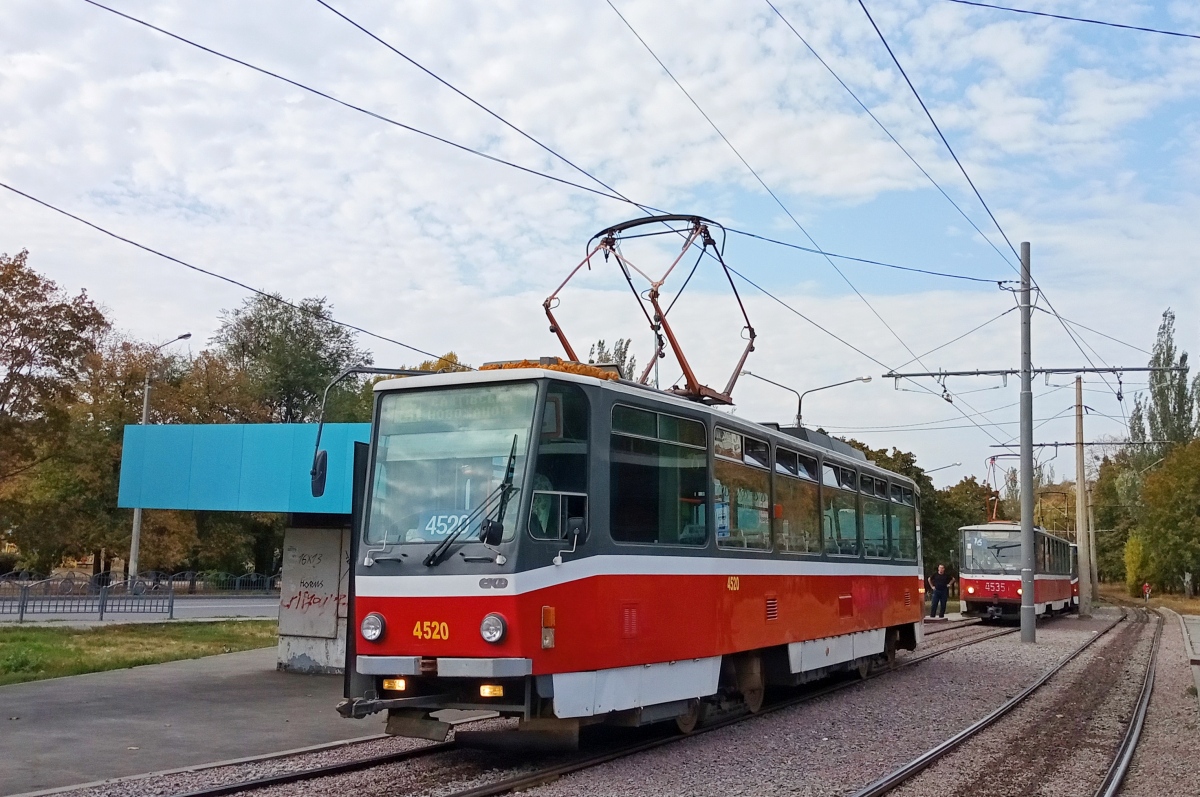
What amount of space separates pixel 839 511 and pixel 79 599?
71.2 ft

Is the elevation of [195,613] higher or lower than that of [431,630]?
lower

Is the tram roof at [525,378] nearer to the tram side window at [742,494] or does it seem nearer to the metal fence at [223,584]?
the tram side window at [742,494]

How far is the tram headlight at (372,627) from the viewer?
9.20 m

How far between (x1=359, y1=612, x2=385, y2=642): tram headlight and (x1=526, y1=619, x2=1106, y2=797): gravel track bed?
182 centimetres

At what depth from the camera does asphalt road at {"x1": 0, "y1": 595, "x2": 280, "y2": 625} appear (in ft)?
86.9

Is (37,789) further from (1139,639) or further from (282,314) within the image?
(282,314)

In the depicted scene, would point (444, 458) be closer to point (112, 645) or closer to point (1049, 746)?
point (1049, 746)

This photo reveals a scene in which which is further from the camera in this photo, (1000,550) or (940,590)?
(940,590)

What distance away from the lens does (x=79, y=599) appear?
29.1 metres

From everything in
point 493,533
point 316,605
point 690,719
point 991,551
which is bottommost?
point 690,719

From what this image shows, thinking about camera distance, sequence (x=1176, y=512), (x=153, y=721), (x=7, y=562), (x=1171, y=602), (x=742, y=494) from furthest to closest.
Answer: (x=1171, y=602)
(x=1176, y=512)
(x=7, y=562)
(x=742, y=494)
(x=153, y=721)

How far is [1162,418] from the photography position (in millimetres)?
75938

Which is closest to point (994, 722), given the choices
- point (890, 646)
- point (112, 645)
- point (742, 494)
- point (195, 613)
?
point (742, 494)

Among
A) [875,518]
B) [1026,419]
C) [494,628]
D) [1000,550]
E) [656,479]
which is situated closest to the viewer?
[494,628]
